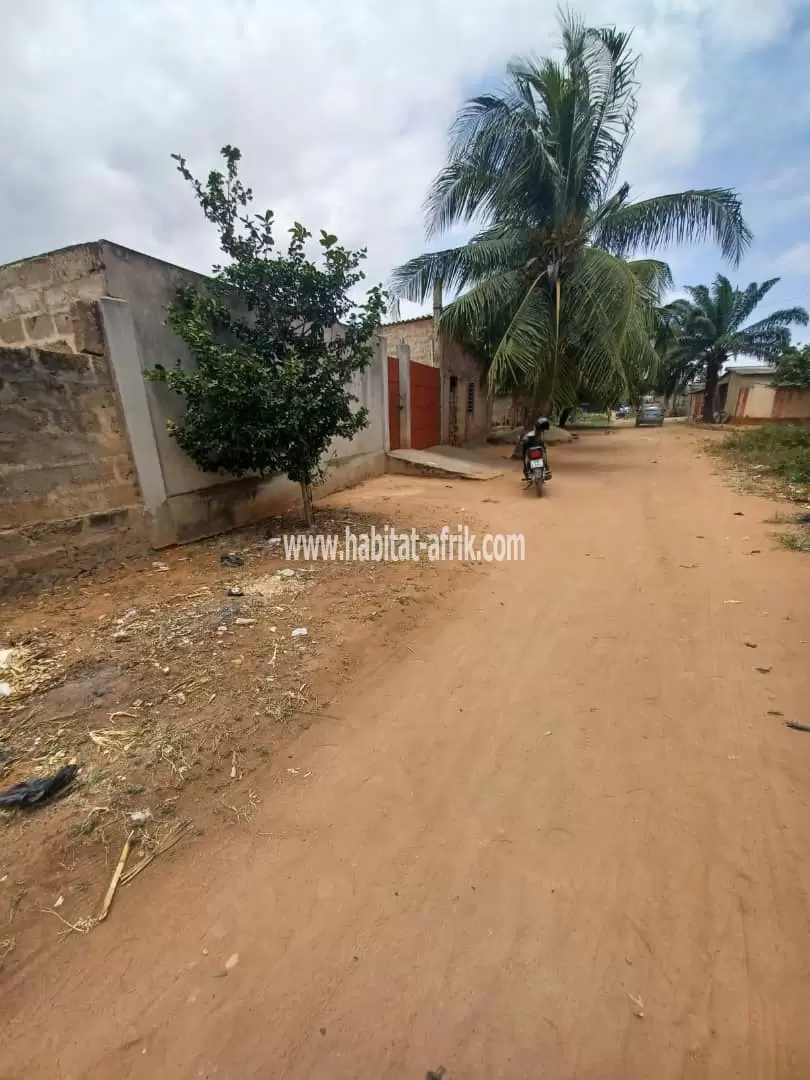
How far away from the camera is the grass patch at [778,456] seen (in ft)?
25.1

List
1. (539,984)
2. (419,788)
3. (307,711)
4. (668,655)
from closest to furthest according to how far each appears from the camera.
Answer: (539,984) → (419,788) → (307,711) → (668,655)

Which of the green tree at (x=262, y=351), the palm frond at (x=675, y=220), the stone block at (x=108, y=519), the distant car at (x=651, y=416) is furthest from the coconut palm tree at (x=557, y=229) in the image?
the distant car at (x=651, y=416)

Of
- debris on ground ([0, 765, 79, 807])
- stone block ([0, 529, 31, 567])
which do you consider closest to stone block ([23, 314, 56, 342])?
stone block ([0, 529, 31, 567])

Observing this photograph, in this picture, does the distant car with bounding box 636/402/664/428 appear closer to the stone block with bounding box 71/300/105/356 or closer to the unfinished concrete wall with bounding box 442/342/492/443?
the unfinished concrete wall with bounding box 442/342/492/443

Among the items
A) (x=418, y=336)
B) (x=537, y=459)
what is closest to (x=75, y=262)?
(x=537, y=459)

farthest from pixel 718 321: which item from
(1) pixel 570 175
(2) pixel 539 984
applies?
(2) pixel 539 984

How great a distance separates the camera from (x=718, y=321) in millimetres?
22562

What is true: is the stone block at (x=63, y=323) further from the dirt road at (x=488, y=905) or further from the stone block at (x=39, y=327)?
the dirt road at (x=488, y=905)

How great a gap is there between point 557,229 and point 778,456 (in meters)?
7.07

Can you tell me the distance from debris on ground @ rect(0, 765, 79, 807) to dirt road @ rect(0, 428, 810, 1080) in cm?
63

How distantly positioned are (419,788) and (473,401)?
14991 millimetres

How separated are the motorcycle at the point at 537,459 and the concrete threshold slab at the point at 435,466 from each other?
5.41 feet

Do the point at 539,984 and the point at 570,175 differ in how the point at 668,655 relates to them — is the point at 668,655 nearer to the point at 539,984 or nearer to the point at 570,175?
the point at 539,984

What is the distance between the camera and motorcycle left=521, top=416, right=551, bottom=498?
309 inches
